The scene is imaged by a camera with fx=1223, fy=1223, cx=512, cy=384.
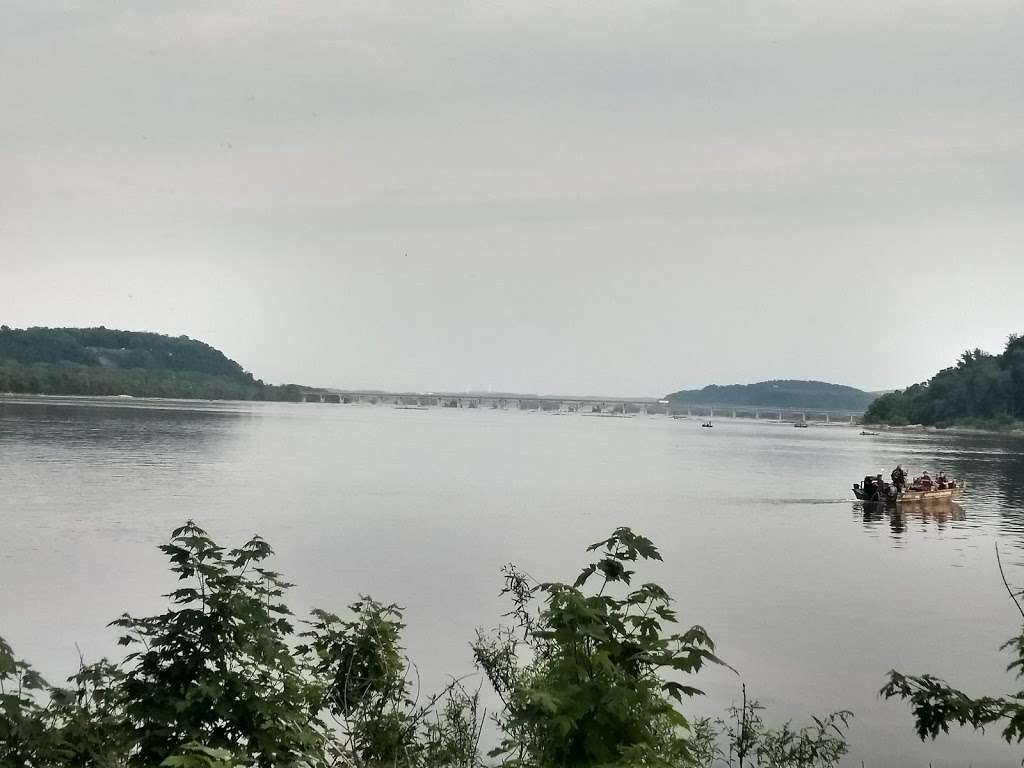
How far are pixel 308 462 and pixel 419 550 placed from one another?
3901cm

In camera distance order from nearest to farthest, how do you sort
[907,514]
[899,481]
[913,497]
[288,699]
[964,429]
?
[288,699] < [907,514] < [913,497] < [899,481] < [964,429]

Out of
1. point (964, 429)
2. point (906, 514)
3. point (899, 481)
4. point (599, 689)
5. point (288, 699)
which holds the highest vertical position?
point (964, 429)

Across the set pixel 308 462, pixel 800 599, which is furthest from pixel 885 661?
pixel 308 462

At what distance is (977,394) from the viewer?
174m

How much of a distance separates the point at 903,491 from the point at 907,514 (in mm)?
2451

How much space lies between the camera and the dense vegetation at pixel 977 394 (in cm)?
16662

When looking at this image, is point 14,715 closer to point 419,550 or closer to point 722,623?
point 722,623

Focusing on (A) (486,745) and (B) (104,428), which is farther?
(B) (104,428)

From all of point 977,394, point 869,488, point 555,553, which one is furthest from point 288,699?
point 977,394

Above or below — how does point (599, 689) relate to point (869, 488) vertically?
above

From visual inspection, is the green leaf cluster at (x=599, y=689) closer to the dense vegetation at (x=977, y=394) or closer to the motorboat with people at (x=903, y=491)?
the motorboat with people at (x=903, y=491)

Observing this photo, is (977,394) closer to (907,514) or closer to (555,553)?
(907,514)

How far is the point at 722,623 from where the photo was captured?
2011cm

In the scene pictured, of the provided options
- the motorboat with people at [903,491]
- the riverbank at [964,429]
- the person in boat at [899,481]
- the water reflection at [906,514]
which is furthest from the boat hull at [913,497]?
the riverbank at [964,429]
